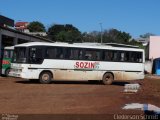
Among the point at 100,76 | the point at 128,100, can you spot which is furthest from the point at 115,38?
the point at 128,100

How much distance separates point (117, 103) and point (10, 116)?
18.7 ft

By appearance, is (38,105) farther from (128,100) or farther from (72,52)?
(72,52)

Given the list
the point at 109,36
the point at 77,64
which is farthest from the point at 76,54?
the point at 109,36

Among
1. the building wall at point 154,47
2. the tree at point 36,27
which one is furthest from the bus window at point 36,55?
the tree at point 36,27

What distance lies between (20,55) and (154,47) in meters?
43.4

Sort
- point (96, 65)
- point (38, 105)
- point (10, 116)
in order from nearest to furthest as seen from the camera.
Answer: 1. point (10, 116)
2. point (38, 105)
3. point (96, 65)

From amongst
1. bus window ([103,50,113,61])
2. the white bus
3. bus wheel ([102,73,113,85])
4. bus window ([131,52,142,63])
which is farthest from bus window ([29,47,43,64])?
bus window ([131,52,142,63])

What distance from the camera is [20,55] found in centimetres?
2906

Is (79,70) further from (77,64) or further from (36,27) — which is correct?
(36,27)

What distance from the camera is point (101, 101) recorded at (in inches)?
714

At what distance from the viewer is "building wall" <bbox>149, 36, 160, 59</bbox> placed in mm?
69250

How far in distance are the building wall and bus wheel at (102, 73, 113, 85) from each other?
38708 mm

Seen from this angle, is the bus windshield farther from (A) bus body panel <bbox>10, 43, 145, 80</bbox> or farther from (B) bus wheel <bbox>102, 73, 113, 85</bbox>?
(B) bus wheel <bbox>102, 73, 113, 85</bbox>

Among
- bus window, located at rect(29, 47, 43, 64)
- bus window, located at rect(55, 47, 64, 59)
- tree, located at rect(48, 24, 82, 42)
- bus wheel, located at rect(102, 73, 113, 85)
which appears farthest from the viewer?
tree, located at rect(48, 24, 82, 42)
